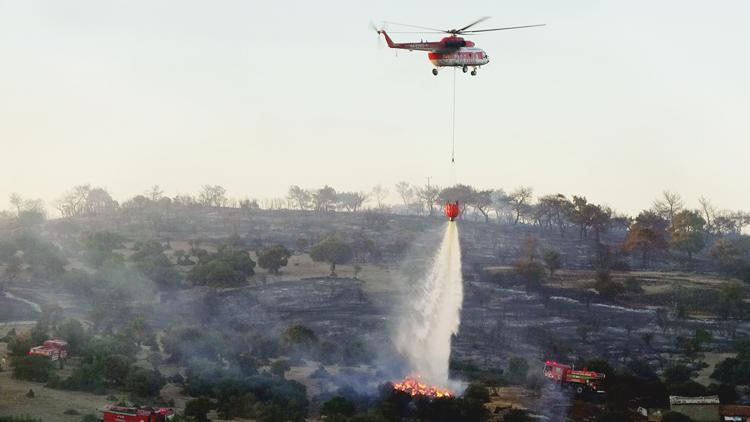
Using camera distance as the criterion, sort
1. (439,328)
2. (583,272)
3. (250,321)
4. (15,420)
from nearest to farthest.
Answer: (15,420) < (439,328) < (250,321) < (583,272)

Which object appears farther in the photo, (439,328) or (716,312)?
(716,312)

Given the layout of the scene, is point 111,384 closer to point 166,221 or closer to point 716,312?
point 716,312

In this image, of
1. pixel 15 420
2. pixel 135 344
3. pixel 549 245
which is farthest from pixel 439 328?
pixel 549 245

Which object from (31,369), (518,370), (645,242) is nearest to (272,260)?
(518,370)

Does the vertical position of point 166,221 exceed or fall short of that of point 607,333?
it exceeds it

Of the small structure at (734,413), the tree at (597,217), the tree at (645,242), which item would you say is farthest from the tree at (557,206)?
the small structure at (734,413)

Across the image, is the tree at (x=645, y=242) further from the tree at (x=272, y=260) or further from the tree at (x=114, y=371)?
the tree at (x=114, y=371)
